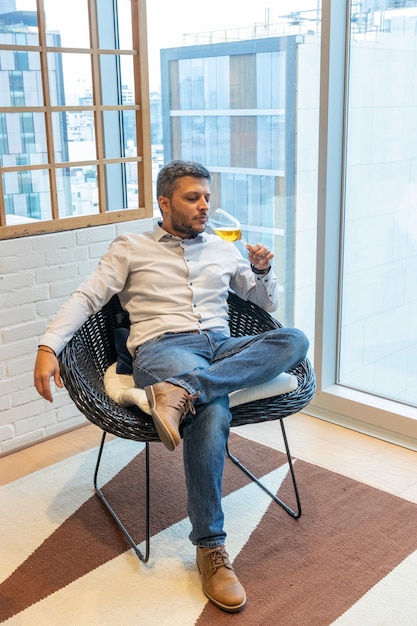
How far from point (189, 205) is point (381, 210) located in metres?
0.88

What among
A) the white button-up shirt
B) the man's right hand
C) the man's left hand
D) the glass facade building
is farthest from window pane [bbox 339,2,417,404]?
the man's right hand

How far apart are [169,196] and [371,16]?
3.49 ft

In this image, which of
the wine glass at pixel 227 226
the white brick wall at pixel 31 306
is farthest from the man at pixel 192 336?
the white brick wall at pixel 31 306

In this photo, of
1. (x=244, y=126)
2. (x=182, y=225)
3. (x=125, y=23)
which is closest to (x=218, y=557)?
(x=182, y=225)

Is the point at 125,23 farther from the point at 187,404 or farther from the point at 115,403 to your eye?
the point at 187,404

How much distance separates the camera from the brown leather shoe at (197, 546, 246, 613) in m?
1.86

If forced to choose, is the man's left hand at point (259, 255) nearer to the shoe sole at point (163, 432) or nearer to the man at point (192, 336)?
the man at point (192, 336)

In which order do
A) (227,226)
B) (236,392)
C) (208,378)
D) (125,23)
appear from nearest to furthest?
(208,378)
(236,392)
(227,226)
(125,23)

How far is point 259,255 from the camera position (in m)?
2.31

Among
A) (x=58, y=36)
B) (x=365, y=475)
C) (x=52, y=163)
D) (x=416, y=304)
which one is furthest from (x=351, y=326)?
(x=58, y=36)

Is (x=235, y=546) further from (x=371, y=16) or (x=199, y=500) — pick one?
(x=371, y=16)

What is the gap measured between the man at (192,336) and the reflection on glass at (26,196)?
515 mm

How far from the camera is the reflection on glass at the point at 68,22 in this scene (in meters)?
2.66

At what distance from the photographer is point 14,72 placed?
8.52 ft
